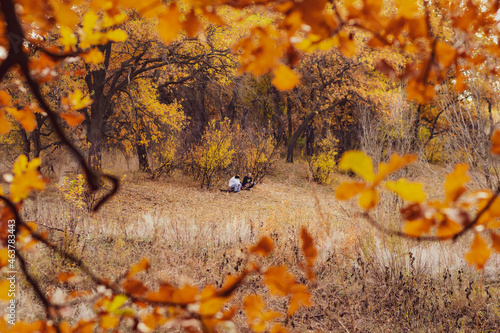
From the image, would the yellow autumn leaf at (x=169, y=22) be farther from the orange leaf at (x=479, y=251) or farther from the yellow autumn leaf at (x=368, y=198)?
the orange leaf at (x=479, y=251)

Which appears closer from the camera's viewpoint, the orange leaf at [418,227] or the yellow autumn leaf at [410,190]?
the yellow autumn leaf at [410,190]

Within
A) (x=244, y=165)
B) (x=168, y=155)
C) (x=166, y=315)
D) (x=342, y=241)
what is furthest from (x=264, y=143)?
(x=166, y=315)

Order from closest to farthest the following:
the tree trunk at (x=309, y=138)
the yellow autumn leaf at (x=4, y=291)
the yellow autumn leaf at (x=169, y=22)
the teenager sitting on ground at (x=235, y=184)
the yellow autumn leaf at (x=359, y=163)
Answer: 1. the yellow autumn leaf at (x=359, y=163)
2. the yellow autumn leaf at (x=169, y=22)
3. the yellow autumn leaf at (x=4, y=291)
4. the teenager sitting on ground at (x=235, y=184)
5. the tree trunk at (x=309, y=138)

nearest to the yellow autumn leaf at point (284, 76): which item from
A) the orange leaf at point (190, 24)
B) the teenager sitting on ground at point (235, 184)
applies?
the orange leaf at point (190, 24)

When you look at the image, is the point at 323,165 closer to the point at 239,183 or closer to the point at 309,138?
the point at 239,183

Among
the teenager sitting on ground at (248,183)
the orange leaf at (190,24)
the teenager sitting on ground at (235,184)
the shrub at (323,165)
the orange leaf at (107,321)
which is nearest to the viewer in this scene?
the orange leaf at (190,24)

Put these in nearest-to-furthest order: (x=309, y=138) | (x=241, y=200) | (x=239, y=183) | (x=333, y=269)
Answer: (x=333, y=269), (x=241, y=200), (x=239, y=183), (x=309, y=138)

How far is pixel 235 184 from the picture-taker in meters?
11.0

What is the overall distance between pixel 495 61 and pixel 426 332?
2693 millimetres

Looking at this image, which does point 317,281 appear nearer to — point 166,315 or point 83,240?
point 166,315

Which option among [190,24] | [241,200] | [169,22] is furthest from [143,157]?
[169,22]

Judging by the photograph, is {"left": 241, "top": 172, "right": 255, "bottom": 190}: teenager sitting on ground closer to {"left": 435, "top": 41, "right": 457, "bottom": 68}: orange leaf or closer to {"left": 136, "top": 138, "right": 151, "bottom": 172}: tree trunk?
{"left": 136, "top": 138, "right": 151, "bottom": 172}: tree trunk

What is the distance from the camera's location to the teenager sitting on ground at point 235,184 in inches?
431

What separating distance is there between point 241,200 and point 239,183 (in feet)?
3.05
